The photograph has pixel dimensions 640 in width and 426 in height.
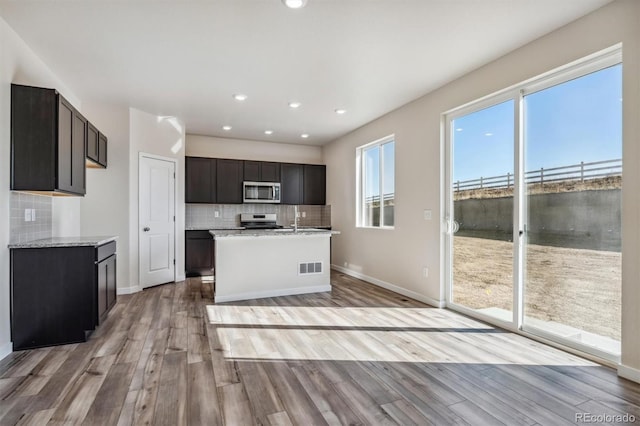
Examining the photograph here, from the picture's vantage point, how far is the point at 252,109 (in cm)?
492

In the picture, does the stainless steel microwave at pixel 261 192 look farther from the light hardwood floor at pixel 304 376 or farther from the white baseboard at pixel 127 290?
the light hardwood floor at pixel 304 376

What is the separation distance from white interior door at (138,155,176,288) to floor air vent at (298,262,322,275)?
228 centimetres

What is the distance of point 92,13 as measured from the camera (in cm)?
256

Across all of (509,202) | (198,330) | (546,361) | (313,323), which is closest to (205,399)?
(198,330)

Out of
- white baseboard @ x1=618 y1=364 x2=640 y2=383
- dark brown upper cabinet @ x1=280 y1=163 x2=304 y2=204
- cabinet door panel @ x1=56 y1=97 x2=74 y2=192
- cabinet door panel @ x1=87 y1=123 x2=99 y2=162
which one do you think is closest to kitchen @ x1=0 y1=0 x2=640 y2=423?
white baseboard @ x1=618 y1=364 x2=640 y2=383

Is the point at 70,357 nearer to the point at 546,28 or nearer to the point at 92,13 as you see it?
the point at 92,13

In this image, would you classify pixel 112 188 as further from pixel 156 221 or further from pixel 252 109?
pixel 252 109

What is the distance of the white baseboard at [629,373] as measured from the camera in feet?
7.54

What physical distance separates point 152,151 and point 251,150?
7.27 feet

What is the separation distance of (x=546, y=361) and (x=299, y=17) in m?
3.32

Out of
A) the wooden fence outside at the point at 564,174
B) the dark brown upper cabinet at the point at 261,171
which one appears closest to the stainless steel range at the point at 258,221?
the dark brown upper cabinet at the point at 261,171

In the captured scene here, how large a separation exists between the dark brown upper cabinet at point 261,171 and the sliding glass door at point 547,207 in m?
3.87

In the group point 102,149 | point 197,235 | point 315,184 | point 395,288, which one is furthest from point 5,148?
point 315,184

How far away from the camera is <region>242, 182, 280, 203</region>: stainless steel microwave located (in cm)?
664
